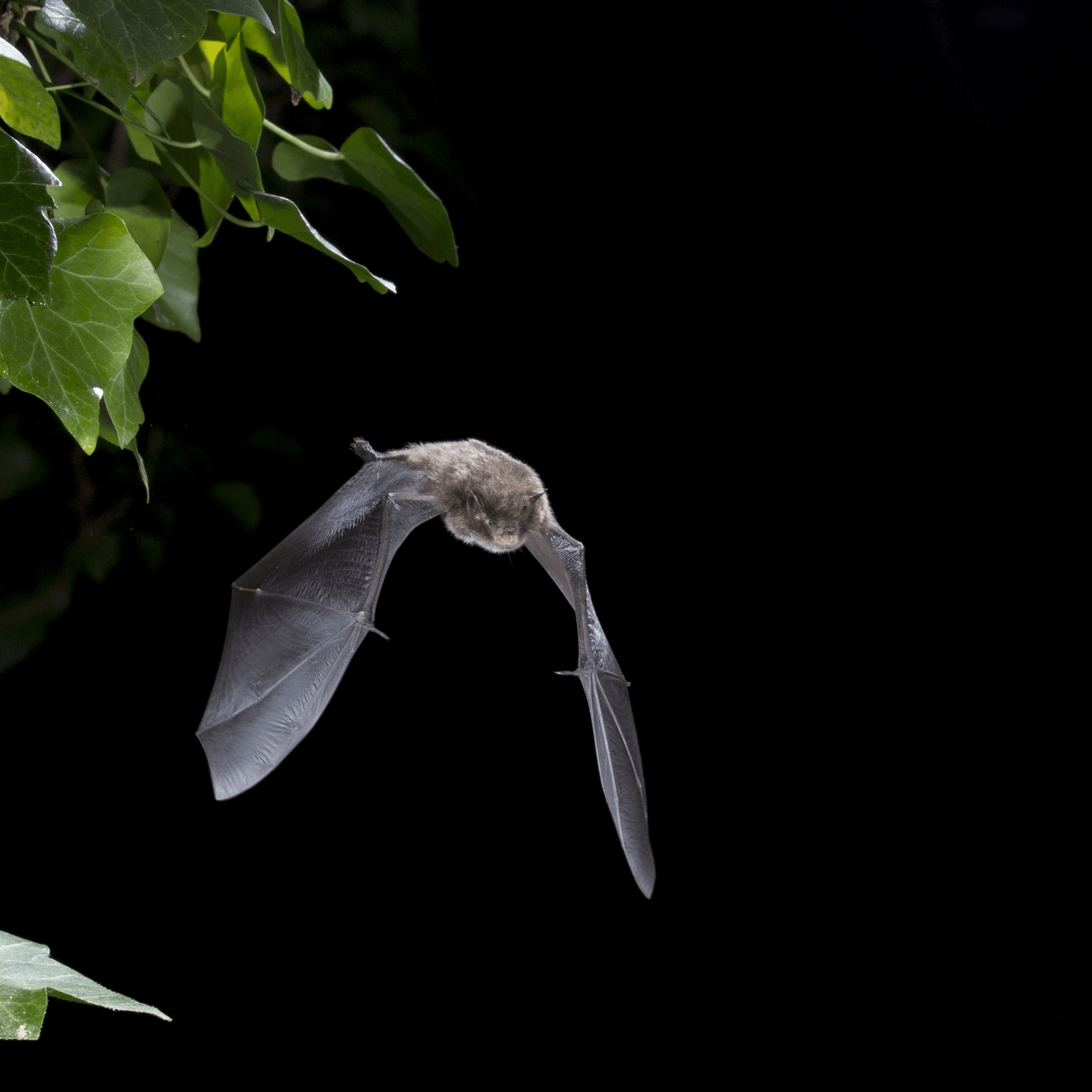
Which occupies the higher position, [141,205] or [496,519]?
[141,205]

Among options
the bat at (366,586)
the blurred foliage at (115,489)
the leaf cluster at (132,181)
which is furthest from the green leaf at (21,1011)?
the blurred foliage at (115,489)

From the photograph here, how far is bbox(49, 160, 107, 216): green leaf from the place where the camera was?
0.77 metres

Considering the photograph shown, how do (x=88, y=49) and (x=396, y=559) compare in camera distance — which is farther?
(x=396, y=559)

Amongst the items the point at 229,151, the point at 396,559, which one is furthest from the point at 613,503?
the point at 229,151

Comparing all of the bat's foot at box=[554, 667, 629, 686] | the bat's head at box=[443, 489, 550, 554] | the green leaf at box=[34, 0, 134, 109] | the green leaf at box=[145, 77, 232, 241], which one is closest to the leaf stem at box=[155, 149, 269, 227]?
the green leaf at box=[145, 77, 232, 241]

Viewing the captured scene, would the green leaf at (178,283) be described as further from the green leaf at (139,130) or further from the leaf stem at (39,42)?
the leaf stem at (39,42)

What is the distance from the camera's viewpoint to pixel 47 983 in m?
0.43

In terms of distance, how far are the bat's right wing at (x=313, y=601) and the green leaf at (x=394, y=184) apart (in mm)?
265

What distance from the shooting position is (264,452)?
1.28 m

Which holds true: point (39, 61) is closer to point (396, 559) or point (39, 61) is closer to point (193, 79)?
point (193, 79)

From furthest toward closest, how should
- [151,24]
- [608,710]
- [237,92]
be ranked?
[608,710] < [237,92] < [151,24]

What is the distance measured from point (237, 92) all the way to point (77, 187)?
0.53 feet

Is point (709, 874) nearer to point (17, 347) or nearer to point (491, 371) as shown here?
point (491, 371)

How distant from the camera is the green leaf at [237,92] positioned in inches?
29.8
